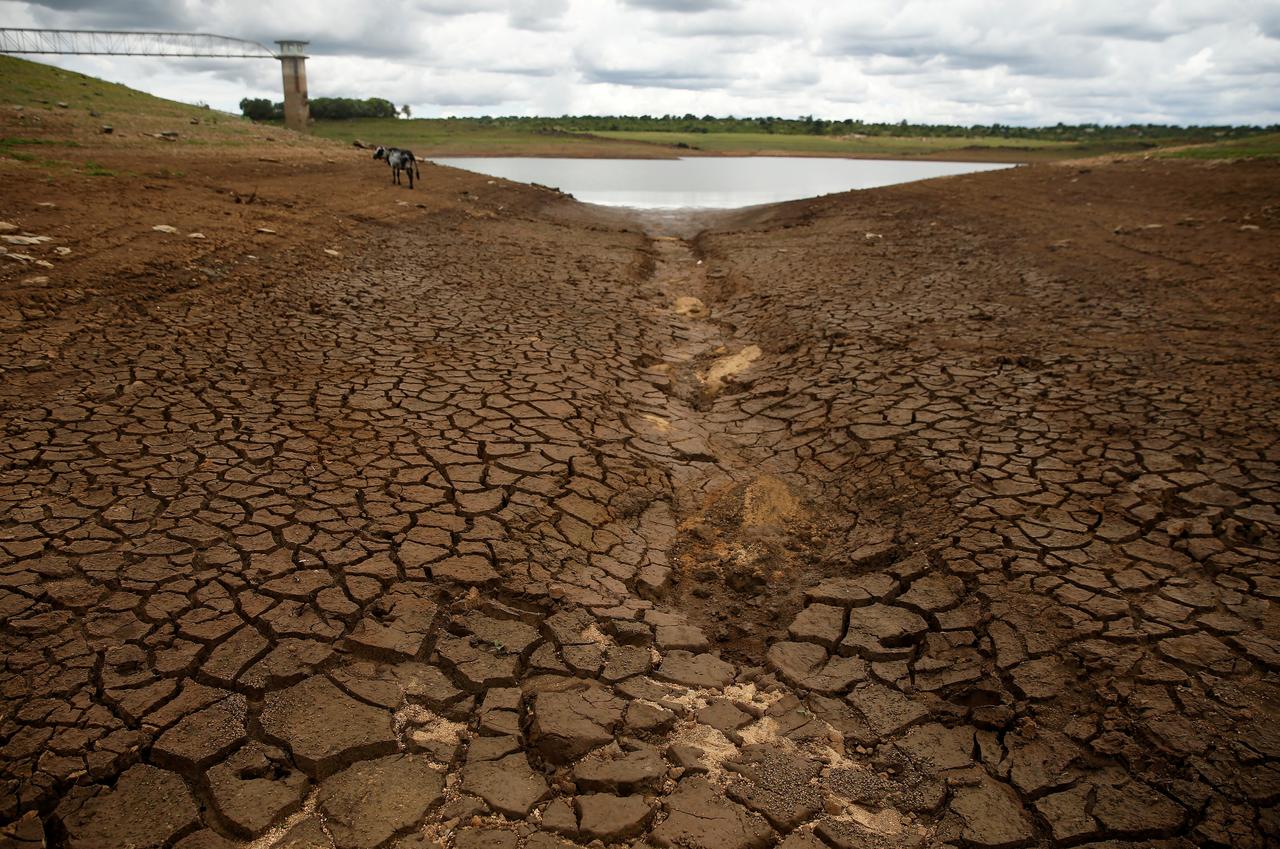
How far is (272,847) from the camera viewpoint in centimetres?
202

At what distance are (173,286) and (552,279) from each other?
3.70m

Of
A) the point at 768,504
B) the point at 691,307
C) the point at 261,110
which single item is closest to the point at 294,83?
the point at 261,110

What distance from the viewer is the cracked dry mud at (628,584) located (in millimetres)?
2238

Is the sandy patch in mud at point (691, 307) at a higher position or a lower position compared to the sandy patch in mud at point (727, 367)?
higher

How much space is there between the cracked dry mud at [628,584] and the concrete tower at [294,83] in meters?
31.1

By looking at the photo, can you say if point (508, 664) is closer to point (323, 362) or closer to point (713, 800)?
point (713, 800)

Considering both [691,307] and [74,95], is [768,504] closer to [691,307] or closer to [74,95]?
[691,307]

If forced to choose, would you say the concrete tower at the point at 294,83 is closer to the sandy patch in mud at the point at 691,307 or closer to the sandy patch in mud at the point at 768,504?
the sandy patch in mud at the point at 691,307

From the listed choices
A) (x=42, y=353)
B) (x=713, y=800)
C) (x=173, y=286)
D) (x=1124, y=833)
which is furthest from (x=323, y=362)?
(x=1124, y=833)

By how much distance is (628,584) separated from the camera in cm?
343

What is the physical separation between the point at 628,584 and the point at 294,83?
3608 centimetres

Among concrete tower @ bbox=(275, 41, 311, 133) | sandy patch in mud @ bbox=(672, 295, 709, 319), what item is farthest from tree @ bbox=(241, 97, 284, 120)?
sandy patch in mud @ bbox=(672, 295, 709, 319)

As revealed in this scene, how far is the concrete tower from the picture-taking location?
32.1 meters

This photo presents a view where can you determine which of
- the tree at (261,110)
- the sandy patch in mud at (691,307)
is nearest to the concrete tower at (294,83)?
the tree at (261,110)
